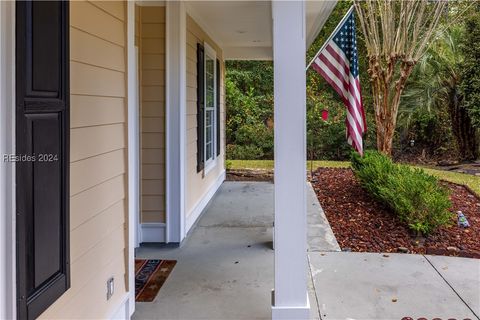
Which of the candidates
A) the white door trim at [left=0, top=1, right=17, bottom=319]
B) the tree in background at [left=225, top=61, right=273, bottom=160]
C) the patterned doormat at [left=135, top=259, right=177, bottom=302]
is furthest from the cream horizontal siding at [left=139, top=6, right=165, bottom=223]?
the tree in background at [left=225, top=61, right=273, bottom=160]

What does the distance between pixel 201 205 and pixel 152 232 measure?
1.51 m

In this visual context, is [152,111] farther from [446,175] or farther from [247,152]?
[247,152]

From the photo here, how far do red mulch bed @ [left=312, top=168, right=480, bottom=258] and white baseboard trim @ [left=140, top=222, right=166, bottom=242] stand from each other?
1.92 metres

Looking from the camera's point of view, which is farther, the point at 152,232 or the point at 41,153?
the point at 152,232

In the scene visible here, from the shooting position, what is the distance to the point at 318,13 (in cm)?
571

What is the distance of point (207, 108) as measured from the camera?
287 inches

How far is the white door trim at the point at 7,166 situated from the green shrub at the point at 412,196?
436 centimetres

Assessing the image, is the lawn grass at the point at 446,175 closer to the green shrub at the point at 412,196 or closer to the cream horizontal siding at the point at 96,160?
the green shrub at the point at 412,196

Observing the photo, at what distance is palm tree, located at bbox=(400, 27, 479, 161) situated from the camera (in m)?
11.6

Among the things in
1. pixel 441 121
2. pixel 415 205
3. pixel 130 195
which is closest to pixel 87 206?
pixel 130 195

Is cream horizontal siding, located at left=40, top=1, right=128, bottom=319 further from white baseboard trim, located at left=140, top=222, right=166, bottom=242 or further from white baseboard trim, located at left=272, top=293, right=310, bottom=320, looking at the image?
white baseboard trim, located at left=140, top=222, right=166, bottom=242

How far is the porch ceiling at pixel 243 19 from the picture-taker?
5.31 metres

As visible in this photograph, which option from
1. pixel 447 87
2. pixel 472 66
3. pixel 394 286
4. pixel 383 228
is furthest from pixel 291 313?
pixel 447 87

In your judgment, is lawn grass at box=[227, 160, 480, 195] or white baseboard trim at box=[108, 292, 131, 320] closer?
white baseboard trim at box=[108, 292, 131, 320]
